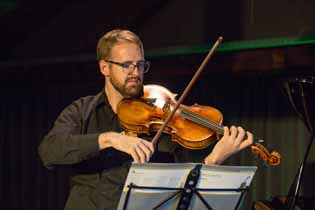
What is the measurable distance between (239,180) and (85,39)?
6.78 feet

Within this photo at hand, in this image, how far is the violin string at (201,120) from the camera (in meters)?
2.34

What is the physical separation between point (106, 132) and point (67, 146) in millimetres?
201

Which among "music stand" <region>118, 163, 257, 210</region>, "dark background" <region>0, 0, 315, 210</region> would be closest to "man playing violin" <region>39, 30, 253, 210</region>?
"music stand" <region>118, 163, 257, 210</region>

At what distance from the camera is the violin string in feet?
7.68

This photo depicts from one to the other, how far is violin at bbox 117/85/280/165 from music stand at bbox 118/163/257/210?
0.20 m

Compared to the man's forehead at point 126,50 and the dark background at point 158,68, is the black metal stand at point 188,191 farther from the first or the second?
the dark background at point 158,68

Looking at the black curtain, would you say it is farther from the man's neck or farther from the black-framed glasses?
the black-framed glasses

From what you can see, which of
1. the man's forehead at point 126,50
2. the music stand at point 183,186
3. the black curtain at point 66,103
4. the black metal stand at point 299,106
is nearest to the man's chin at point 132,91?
the man's forehead at point 126,50

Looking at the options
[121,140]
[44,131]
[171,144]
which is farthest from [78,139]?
[44,131]

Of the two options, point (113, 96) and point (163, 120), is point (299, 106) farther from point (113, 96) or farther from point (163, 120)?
point (113, 96)

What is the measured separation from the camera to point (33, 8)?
408cm

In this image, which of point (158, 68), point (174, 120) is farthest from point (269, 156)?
point (158, 68)

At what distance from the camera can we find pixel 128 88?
245cm

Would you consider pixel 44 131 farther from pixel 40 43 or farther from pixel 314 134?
pixel 314 134
